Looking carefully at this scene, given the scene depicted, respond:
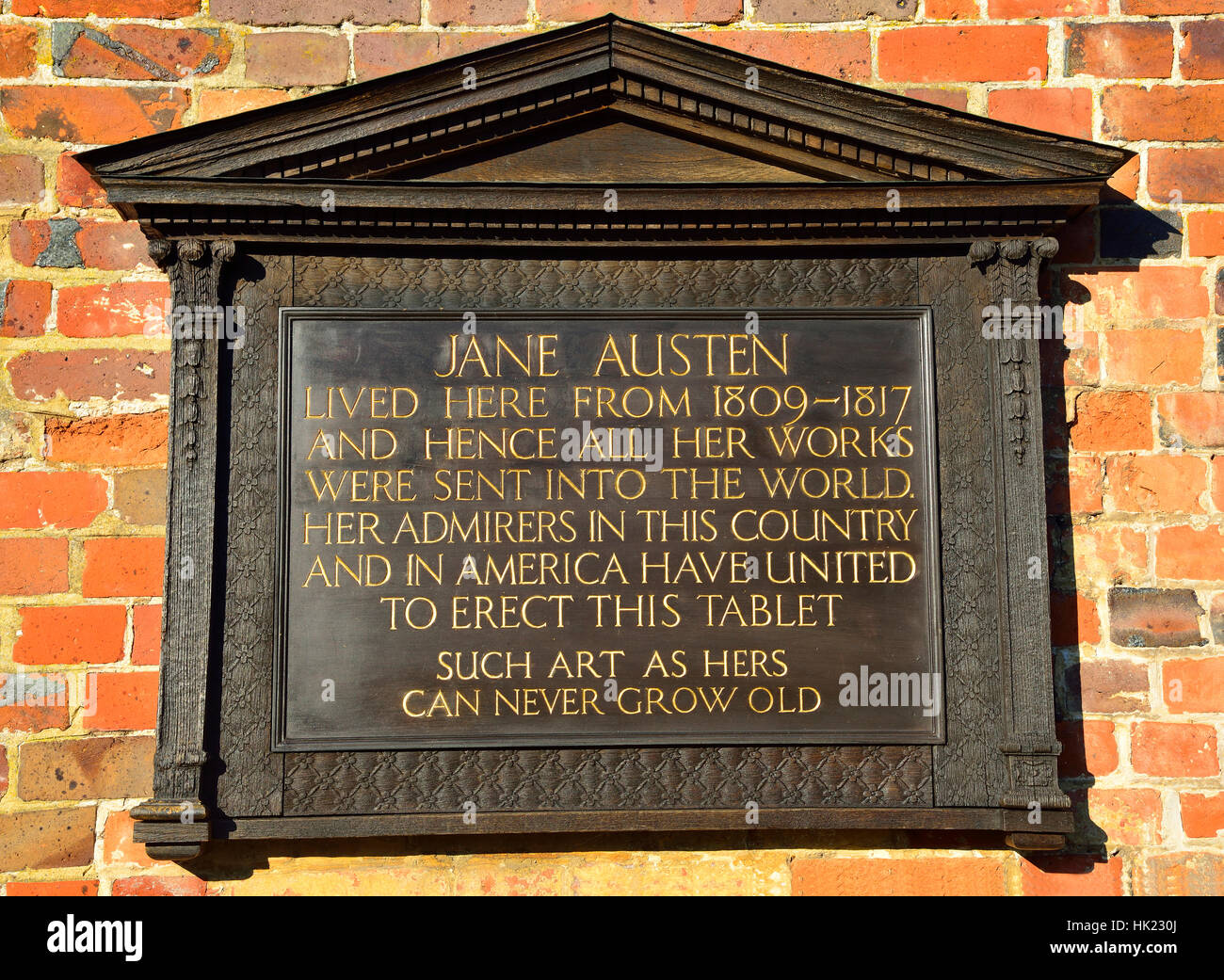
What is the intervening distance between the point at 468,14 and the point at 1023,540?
279 cm

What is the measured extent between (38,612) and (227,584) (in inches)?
28.0

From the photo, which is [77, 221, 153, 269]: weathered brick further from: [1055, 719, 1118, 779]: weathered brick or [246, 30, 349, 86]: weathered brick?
[1055, 719, 1118, 779]: weathered brick

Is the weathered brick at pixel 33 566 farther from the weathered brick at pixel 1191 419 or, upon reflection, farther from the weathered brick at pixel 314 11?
the weathered brick at pixel 1191 419

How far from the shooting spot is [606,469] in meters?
3.57

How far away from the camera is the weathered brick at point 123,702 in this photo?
354cm

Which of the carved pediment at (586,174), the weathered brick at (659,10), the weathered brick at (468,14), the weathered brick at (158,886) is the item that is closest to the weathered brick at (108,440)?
the carved pediment at (586,174)

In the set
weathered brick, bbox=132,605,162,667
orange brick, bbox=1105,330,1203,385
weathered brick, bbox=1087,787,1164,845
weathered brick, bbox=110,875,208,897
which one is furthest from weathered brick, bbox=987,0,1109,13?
weathered brick, bbox=110,875,208,897

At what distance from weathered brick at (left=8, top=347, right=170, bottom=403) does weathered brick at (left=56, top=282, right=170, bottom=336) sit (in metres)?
0.08

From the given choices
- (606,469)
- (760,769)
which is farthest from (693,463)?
(760,769)

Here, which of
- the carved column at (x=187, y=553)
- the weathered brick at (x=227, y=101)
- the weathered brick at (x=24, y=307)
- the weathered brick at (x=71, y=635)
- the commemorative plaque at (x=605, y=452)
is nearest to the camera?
the carved column at (x=187, y=553)

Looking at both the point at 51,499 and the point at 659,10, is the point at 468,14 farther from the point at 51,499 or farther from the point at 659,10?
the point at 51,499

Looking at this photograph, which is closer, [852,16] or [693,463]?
[693,463]

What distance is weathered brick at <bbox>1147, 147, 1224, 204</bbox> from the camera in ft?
12.5
